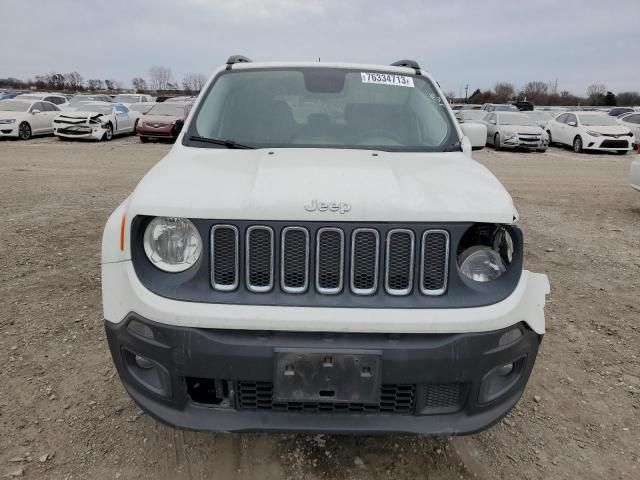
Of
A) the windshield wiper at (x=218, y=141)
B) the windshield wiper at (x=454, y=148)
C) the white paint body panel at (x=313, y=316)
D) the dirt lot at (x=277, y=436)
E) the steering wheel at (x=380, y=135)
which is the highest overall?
the steering wheel at (x=380, y=135)

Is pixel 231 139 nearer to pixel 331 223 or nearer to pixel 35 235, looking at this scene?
pixel 331 223

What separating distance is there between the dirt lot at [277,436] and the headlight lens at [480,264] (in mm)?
1053

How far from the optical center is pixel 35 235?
6.43 m

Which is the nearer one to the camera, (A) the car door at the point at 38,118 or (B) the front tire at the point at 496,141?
(A) the car door at the point at 38,118

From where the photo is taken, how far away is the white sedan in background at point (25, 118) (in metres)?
18.9

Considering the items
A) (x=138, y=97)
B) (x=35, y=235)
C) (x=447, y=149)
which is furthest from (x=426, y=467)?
(x=138, y=97)

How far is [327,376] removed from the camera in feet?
6.97

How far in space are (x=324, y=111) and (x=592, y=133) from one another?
63.7 ft

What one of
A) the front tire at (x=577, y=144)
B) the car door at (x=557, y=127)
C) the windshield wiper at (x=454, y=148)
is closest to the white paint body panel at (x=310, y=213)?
the windshield wiper at (x=454, y=148)

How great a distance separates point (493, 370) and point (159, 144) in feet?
62.2

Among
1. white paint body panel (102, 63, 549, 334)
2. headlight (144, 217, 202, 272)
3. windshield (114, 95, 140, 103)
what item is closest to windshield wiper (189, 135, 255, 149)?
white paint body panel (102, 63, 549, 334)

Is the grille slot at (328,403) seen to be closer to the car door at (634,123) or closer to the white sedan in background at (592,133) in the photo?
the white sedan in background at (592,133)

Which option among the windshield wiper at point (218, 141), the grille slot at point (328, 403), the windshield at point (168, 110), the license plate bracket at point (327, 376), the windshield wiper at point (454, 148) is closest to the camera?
the license plate bracket at point (327, 376)

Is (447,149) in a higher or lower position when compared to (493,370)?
higher
